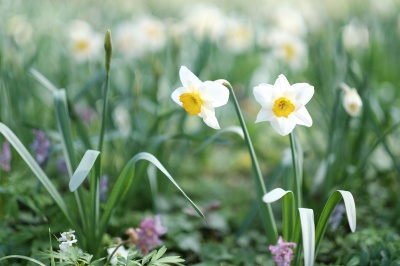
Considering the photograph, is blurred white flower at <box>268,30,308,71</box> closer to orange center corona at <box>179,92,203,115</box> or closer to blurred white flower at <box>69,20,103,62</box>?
blurred white flower at <box>69,20,103,62</box>

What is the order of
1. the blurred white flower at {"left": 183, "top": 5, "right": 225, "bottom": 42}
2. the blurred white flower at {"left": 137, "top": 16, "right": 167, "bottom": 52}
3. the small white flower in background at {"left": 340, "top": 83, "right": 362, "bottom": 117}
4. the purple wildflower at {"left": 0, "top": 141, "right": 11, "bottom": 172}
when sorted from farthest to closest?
the blurred white flower at {"left": 183, "top": 5, "right": 225, "bottom": 42}
the blurred white flower at {"left": 137, "top": 16, "right": 167, "bottom": 52}
the purple wildflower at {"left": 0, "top": 141, "right": 11, "bottom": 172}
the small white flower in background at {"left": 340, "top": 83, "right": 362, "bottom": 117}

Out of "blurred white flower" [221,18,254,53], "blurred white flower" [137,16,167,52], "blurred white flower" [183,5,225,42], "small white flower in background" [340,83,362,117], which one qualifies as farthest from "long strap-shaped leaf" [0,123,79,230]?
"blurred white flower" [221,18,254,53]

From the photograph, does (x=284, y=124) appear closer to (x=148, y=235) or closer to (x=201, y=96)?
(x=201, y=96)

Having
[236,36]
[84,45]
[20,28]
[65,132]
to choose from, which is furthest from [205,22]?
[65,132]

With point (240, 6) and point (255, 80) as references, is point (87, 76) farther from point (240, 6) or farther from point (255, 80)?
point (240, 6)

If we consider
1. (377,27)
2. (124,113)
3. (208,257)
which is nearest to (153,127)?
(208,257)

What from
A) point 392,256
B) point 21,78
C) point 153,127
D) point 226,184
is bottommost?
point 226,184
